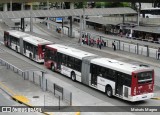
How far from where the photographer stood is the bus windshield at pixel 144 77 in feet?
78.2

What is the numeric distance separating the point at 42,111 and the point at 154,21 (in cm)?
6267

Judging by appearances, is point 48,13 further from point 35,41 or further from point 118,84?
point 118,84

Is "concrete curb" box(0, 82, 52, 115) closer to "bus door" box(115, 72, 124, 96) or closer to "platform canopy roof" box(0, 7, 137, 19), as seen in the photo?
"bus door" box(115, 72, 124, 96)

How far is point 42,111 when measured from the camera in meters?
22.0

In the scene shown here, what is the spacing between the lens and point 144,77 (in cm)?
2412

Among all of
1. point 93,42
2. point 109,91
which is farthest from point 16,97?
point 93,42

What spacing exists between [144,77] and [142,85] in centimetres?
57

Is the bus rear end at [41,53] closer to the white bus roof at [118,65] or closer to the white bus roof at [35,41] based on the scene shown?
the white bus roof at [35,41]

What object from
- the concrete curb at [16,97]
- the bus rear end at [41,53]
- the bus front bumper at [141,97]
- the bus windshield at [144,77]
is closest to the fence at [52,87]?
the concrete curb at [16,97]

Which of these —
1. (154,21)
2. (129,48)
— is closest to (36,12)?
(129,48)

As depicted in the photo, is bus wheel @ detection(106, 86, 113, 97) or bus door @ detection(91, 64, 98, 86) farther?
bus door @ detection(91, 64, 98, 86)

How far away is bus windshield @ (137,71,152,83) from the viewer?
23839mm

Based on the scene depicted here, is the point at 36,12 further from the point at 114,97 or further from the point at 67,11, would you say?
the point at 114,97

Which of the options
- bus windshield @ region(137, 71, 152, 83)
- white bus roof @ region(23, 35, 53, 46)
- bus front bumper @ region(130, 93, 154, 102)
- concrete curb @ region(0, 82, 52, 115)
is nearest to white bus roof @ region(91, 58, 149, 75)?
bus windshield @ region(137, 71, 152, 83)
